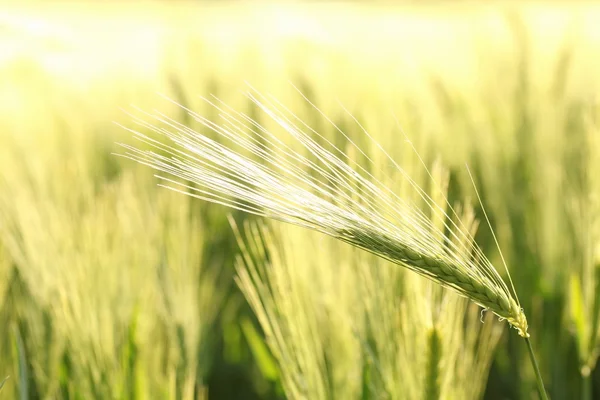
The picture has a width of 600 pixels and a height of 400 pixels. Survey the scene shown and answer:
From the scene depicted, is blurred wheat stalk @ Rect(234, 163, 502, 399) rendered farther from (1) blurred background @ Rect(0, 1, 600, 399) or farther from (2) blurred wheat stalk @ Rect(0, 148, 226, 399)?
(2) blurred wheat stalk @ Rect(0, 148, 226, 399)

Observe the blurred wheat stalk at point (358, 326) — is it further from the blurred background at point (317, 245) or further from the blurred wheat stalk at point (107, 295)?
the blurred wheat stalk at point (107, 295)

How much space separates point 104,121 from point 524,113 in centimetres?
129

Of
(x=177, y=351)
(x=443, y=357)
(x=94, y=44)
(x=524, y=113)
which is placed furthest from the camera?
(x=94, y=44)

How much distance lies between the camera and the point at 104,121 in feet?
6.81

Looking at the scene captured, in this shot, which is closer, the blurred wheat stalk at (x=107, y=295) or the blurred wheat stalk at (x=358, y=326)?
the blurred wheat stalk at (x=358, y=326)

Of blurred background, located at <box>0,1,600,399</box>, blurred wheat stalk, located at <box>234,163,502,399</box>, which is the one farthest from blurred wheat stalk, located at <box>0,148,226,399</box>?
blurred wheat stalk, located at <box>234,163,502,399</box>

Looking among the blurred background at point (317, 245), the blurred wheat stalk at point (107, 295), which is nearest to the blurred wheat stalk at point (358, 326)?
the blurred background at point (317, 245)

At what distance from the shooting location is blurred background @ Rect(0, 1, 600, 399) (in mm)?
688

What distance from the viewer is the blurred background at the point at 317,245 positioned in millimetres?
688

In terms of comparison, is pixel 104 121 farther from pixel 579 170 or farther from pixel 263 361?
pixel 579 170

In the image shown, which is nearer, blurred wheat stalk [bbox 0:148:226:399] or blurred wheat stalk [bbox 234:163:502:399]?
blurred wheat stalk [bbox 234:163:502:399]

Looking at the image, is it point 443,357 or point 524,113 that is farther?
point 524,113

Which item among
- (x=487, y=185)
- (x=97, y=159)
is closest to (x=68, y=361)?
(x=487, y=185)

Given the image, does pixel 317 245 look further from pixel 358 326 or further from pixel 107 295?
pixel 107 295
